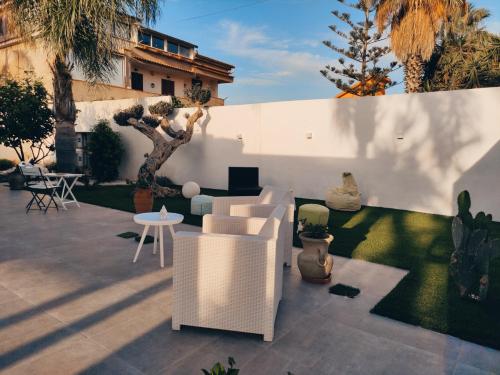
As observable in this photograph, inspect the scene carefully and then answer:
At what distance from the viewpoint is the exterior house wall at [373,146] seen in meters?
7.41

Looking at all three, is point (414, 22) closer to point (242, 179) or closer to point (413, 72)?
point (413, 72)

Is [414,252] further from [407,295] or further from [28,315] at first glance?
[28,315]

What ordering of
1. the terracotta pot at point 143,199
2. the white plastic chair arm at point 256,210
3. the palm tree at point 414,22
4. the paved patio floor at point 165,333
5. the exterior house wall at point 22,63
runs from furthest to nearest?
1. the exterior house wall at point 22,63
2. the palm tree at point 414,22
3. the terracotta pot at point 143,199
4. the white plastic chair arm at point 256,210
5. the paved patio floor at point 165,333

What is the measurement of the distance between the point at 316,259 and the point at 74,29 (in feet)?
24.3

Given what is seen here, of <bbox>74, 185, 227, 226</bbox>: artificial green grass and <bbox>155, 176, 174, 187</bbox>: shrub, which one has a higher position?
<bbox>155, 176, 174, 187</bbox>: shrub

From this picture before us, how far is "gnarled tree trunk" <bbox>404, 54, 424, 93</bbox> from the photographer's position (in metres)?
10.2

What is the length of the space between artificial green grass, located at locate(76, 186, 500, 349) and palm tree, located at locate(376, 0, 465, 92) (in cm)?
466

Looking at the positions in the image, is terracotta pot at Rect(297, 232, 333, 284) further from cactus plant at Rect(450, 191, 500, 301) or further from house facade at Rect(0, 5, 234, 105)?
house facade at Rect(0, 5, 234, 105)

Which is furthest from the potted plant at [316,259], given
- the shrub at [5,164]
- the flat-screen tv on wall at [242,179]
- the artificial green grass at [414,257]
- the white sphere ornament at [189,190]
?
the shrub at [5,164]

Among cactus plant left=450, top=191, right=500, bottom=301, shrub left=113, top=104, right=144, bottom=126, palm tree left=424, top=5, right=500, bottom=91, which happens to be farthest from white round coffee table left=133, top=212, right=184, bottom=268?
palm tree left=424, top=5, right=500, bottom=91

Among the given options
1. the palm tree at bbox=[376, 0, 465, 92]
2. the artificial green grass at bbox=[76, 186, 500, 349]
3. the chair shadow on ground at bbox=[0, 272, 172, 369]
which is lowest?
the chair shadow on ground at bbox=[0, 272, 172, 369]

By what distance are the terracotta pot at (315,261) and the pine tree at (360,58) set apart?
51.2 feet

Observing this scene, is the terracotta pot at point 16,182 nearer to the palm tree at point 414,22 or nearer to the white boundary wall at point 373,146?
the white boundary wall at point 373,146

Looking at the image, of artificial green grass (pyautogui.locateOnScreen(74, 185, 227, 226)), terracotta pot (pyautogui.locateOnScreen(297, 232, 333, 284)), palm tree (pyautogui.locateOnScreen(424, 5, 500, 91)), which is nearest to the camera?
terracotta pot (pyautogui.locateOnScreen(297, 232, 333, 284))
